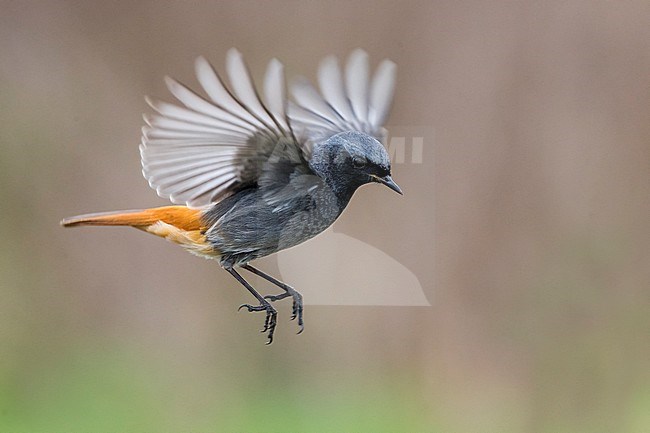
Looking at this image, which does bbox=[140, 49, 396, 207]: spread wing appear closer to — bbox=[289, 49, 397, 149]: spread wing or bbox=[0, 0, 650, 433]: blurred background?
bbox=[289, 49, 397, 149]: spread wing

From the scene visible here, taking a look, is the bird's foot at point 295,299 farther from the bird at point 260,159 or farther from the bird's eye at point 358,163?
the bird's eye at point 358,163

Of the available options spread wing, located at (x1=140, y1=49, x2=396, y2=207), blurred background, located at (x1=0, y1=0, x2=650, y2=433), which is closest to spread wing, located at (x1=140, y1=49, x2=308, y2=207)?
spread wing, located at (x1=140, y1=49, x2=396, y2=207)

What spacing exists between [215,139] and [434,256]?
0.95 m

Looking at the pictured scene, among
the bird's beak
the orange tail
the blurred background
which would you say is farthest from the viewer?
the blurred background

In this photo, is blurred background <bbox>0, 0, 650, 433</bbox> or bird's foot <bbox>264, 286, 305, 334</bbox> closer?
bird's foot <bbox>264, 286, 305, 334</bbox>

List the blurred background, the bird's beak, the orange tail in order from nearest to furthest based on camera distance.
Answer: the bird's beak, the orange tail, the blurred background

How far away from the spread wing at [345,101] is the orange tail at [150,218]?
124 millimetres

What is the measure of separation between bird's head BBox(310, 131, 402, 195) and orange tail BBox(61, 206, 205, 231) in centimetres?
15

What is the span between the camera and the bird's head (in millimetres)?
567

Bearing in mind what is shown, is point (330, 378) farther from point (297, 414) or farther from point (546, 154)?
point (546, 154)

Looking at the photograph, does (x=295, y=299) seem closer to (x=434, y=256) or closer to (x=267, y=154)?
(x=267, y=154)

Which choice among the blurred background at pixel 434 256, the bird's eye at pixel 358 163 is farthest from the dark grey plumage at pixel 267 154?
the blurred background at pixel 434 256

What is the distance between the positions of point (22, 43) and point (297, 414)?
85 cm

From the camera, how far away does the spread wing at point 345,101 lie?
2.13ft
